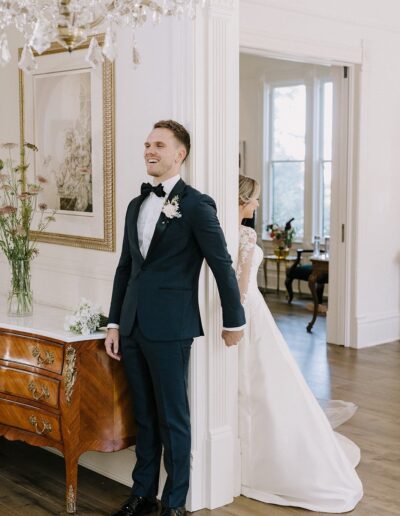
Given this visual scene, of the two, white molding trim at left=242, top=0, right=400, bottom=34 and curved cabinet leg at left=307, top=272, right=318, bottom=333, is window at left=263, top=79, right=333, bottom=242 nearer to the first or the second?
curved cabinet leg at left=307, top=272, right=318, bottom=333

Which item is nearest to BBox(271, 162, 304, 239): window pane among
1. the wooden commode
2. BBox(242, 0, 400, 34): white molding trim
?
BBox(242, 0, 400, 34): white molding trim

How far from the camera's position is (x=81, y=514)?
3.95m

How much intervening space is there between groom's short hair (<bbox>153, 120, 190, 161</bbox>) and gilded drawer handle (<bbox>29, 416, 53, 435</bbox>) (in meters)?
1.45

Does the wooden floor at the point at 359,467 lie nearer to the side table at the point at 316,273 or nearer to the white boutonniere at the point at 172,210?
the side table at the point at 316,273

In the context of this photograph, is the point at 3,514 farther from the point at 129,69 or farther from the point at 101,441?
the point at 129,69

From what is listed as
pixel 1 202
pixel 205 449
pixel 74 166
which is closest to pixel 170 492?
pixel 205 449

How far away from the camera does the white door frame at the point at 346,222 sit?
7.65 m

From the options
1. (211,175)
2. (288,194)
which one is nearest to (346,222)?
(288,194)

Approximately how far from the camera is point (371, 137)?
307 inches

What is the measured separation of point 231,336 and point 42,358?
91 cm

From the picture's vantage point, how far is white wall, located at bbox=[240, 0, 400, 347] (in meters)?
7.29

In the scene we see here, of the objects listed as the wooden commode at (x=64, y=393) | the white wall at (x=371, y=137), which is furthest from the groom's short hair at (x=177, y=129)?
the white wall at (x=371, y=137)

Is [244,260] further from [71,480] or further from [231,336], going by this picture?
[71,480]

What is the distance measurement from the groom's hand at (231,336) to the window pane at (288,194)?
752 cm
